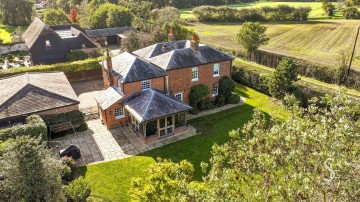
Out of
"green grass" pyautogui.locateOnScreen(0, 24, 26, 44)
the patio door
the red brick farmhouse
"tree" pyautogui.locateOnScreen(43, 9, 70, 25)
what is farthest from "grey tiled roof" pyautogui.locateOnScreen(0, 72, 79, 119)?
"green grass" pyautogui.locateOnScreen(0, 24, 26, 44)

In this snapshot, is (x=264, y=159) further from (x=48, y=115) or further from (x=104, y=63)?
(x=104, y=63)

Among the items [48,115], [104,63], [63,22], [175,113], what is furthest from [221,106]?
[63,22]

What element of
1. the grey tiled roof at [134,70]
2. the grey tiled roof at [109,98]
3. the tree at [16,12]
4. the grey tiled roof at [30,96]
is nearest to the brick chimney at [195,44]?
the grey tiled roof at [134,70]

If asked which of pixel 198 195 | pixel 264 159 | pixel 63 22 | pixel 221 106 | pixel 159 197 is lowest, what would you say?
pixel 221 106

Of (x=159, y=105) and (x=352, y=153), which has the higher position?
(x=352, y=153)

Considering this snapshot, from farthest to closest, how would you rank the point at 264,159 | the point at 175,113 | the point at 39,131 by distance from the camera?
the point at 175,113 < the point at 39,131 < the point at 264,159

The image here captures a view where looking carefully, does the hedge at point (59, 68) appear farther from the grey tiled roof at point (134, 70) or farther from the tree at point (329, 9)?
the tree at point (329, 9)
